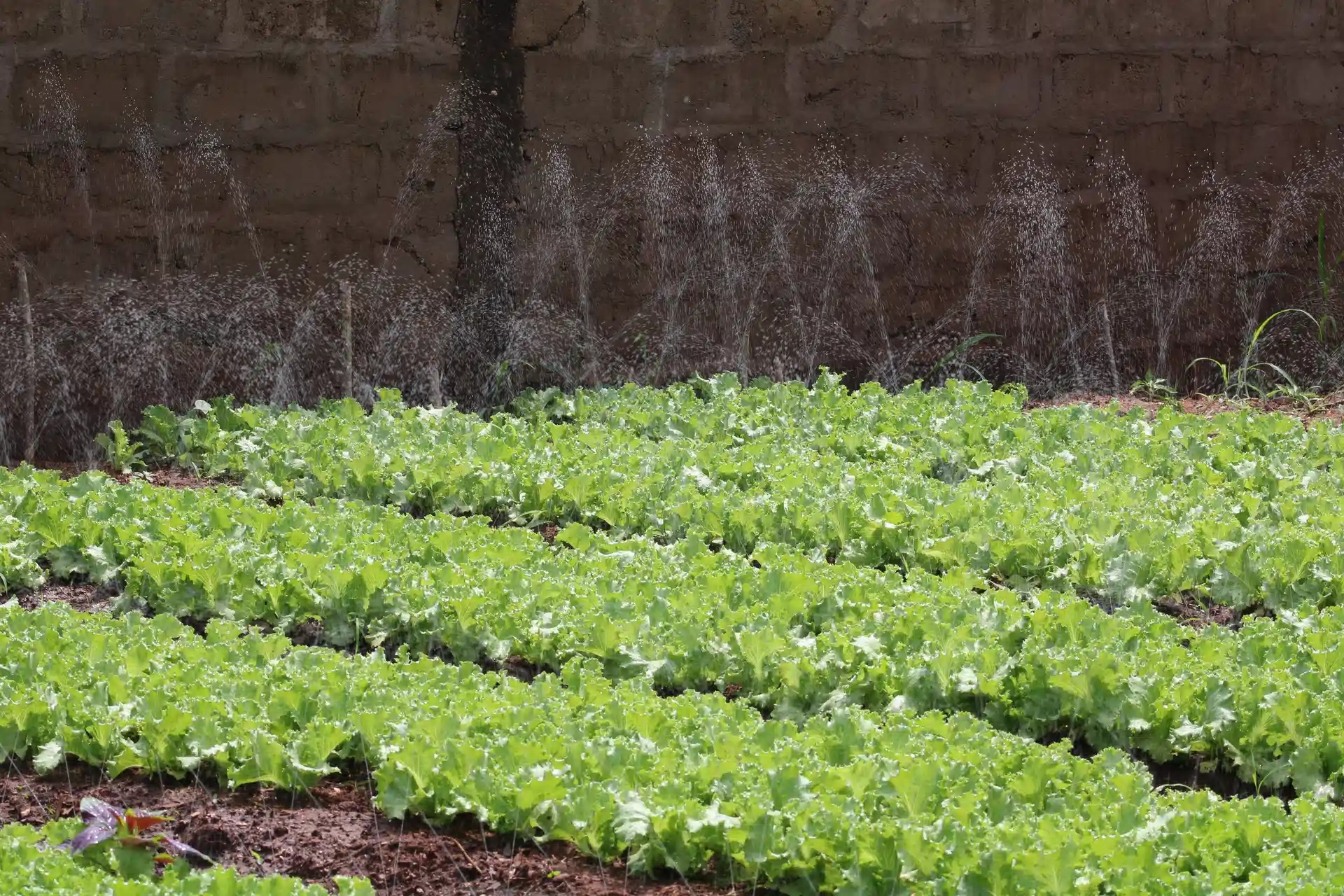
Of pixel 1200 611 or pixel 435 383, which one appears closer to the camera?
pixel 1200 611

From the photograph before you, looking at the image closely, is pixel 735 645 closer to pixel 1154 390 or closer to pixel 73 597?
pixel 73 597

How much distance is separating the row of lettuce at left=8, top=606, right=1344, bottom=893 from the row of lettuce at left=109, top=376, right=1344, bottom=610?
1.24 metres

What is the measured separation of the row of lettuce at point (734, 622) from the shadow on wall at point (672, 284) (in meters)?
2.81

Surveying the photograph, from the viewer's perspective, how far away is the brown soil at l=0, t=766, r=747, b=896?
2893 millimetres

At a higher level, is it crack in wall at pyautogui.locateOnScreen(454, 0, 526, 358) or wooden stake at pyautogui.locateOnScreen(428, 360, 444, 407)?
crack in wall at pyautogui.locateOnScreen(454, 0, 526, 358)

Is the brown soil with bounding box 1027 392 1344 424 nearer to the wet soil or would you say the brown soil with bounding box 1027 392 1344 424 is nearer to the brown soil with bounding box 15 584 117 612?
the wet soil

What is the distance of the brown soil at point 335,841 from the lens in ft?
9.49

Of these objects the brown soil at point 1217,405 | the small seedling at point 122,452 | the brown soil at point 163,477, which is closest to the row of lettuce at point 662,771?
the brown soil at point 163,477

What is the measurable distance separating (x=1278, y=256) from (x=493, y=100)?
13.9ft

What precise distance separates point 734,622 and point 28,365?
4.76 m

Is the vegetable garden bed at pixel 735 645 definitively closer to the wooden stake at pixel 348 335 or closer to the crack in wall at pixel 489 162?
the wooden stake at pixel 348 335

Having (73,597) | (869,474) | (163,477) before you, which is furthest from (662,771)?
(163,477)

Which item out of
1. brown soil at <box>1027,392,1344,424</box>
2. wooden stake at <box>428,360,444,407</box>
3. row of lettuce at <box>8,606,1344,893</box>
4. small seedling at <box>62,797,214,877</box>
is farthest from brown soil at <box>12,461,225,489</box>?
brown soil at <box>1027,392,1344,424</box>

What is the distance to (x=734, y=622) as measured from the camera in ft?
12.8
